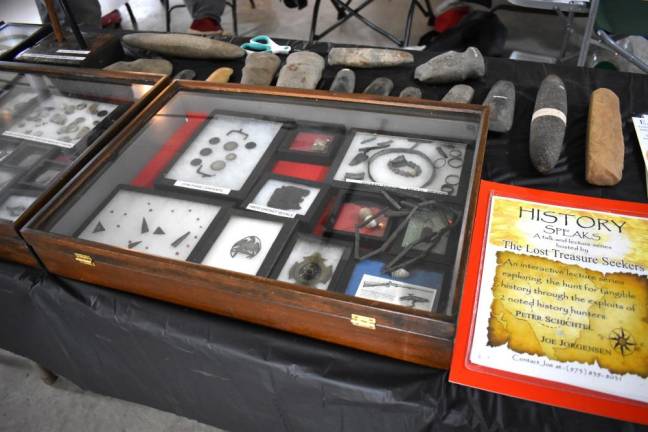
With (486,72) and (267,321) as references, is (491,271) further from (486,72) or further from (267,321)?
(486,72)

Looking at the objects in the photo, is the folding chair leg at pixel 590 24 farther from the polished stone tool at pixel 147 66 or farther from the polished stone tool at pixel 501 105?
the polished stone tool at pixel 147 66

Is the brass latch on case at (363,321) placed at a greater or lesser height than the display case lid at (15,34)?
lesser

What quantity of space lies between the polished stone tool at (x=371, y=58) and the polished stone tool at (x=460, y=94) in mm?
233

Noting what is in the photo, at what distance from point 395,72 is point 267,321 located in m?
1.05

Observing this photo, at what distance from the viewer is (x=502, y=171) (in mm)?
1256

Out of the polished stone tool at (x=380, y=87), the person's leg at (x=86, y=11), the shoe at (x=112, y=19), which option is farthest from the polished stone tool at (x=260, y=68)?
the shoe at (x=112, y=19)

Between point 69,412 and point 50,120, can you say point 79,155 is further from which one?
point 69,412

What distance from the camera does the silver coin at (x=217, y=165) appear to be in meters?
1.25

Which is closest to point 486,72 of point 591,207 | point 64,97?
point 591,207

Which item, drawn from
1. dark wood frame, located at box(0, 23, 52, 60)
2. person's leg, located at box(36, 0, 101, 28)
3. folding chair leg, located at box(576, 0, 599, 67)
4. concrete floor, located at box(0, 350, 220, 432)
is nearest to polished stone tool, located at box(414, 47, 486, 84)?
folding chair leg, located at box(576, 0, 599, 67)

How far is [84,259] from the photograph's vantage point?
3.33 feet

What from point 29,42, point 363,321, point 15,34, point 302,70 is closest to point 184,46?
point 302,70

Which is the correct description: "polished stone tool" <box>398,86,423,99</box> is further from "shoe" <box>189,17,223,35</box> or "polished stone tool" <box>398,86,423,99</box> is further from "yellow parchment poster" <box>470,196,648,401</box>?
"shoe" <box>189,17,223,35</box>

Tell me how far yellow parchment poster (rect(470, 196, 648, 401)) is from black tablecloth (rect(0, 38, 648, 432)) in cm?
8
